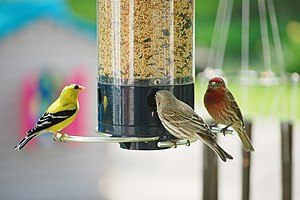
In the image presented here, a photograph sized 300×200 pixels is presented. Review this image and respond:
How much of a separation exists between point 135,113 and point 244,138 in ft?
2.02

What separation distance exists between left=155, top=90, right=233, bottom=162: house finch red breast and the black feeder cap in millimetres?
84

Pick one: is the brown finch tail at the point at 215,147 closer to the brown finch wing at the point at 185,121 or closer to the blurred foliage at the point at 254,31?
the brown finch wing at the point at 185,121

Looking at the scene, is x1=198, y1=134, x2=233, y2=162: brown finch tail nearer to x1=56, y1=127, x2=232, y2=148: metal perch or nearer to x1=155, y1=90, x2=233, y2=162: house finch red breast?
x1=155, y1=90, x2=233, y2=162: house finch red breast

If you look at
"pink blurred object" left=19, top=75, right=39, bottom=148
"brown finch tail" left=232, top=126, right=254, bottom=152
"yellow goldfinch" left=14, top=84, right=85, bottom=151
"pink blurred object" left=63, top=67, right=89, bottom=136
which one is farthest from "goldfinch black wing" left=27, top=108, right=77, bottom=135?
"pink blurred object" left=63, top=67, right=89, bottom=136

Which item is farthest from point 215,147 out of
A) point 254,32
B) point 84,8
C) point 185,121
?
point 254,32

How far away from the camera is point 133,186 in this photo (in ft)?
36.3

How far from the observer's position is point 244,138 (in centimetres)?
464

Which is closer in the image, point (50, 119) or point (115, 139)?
point (115, 139)

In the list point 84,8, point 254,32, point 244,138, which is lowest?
point 244,138

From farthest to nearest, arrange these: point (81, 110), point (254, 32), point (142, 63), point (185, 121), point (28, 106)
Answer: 1. point (254, 32)
2. point (81, 110)
3. point (28, 106)
4. point (142, 63)
5. point (185, 121)

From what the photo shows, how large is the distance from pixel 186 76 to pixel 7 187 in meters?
6.08

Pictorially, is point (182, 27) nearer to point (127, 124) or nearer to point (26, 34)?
point (127, 124)

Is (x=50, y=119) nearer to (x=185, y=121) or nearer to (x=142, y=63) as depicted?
(x=142, y=63)

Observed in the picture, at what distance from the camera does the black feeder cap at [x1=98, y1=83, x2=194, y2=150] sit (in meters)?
4.41
